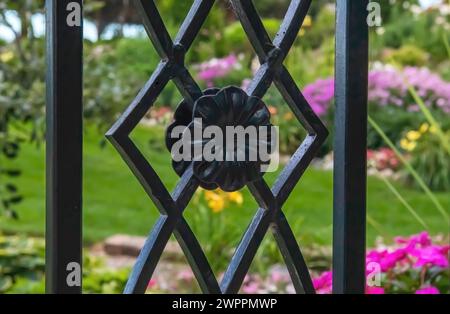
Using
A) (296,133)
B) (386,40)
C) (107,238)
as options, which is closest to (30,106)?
(107,238)

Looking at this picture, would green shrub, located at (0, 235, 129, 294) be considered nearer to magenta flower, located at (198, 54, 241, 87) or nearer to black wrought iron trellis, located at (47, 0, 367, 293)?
black wrought iron trellis, located at (47, 0, 367, 293)

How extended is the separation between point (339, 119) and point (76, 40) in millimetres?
290

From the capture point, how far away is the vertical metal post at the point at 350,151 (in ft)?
2.39

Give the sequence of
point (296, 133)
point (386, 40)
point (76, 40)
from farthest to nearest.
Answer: point (386, 40)
point (296, 133)
point (76, 40)

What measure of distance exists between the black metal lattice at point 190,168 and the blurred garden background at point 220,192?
91mm

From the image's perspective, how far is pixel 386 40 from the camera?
33.9ft

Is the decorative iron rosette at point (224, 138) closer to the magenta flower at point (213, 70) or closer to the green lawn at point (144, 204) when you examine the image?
the green lawn at point (144, 204)

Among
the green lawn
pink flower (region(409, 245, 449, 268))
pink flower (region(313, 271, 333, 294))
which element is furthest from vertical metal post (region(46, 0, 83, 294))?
the green lawn

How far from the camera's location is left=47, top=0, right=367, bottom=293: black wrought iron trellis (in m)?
0.62

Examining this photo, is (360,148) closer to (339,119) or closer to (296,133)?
(339,119)

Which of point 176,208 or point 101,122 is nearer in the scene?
point 176,208

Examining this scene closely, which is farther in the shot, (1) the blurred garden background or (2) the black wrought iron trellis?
(1) the blurred garden background

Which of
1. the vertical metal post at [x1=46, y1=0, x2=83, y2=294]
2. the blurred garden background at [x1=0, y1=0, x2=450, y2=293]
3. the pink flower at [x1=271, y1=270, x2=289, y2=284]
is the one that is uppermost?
the blurred garden background at [x1=0, y1=0, x2=450, y2=293]

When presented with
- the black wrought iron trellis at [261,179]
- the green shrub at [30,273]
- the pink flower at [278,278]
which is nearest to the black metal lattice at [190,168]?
the black wrought iron trellis at [261,179]
